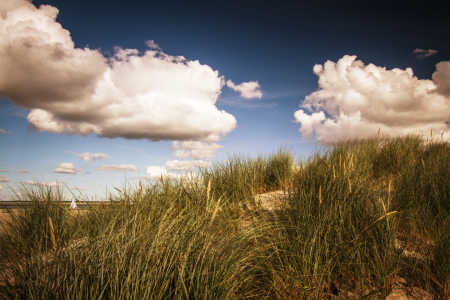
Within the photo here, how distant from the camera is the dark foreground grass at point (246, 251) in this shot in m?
1.87

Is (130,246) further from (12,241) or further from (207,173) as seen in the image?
(207,173)

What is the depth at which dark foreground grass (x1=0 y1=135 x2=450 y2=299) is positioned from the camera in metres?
1.87

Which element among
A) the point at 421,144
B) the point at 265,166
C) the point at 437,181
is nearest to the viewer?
the point at 437,181

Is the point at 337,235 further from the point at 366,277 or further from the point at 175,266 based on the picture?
the point at 175,266

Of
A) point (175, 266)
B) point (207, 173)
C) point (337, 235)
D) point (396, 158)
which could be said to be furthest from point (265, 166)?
→ point (175, 266)

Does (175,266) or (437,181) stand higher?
(437,181)

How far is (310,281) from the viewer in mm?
2467

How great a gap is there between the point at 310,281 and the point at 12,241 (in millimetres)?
4768

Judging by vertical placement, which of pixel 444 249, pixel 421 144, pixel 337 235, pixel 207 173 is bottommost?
pixel 444 249

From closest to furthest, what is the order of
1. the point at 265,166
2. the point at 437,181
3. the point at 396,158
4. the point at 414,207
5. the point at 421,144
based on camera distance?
the point at 414,207, the point at 437,181, the point at 396,158, the point at 265,166, the point at 421,144

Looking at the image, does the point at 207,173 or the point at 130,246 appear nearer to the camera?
the point at 130,246

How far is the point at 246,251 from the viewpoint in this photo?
2.74m

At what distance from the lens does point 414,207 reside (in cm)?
389

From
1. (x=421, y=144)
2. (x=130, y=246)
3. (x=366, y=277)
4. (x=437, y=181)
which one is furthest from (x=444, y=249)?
(x=421, y=144)
